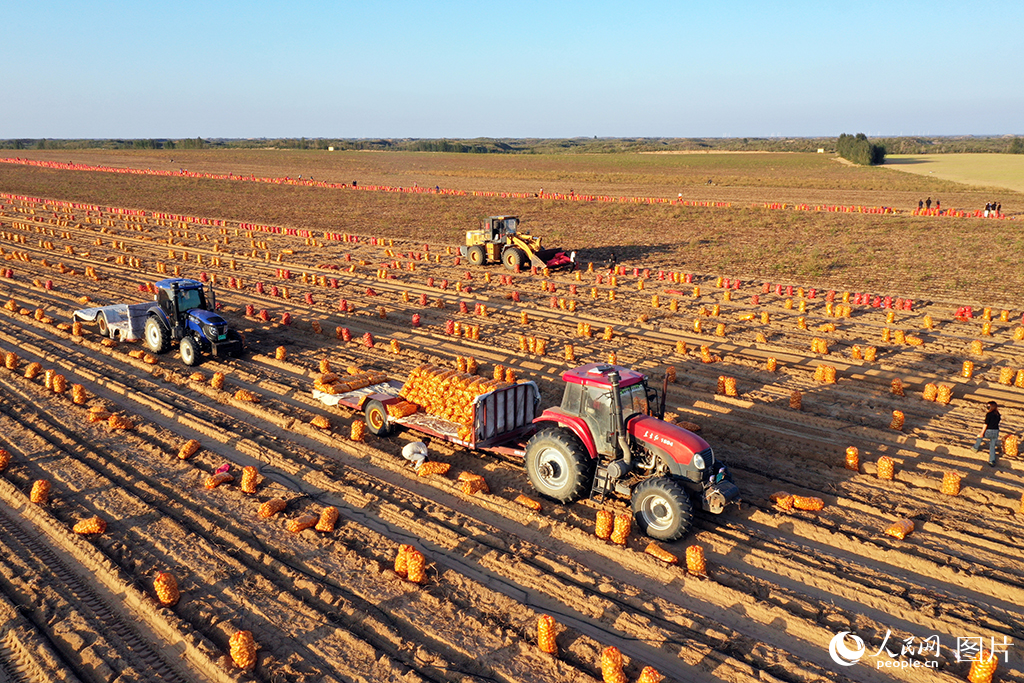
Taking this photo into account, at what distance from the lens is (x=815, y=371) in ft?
53.3

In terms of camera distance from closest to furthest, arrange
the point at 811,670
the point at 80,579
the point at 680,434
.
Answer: the point at 811,670 → the point at 80,579 → the point at 680,434

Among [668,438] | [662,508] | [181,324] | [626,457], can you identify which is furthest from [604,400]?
[181,324]

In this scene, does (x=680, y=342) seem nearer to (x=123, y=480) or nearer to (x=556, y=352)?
(x=556, y=352)

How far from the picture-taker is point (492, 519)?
33.6ft

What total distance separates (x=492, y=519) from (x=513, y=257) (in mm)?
18188

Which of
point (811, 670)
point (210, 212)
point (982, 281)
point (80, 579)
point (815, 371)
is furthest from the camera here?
point (210, 212)

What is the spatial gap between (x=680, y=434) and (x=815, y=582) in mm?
2513

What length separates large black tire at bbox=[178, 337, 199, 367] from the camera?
53.9 ft

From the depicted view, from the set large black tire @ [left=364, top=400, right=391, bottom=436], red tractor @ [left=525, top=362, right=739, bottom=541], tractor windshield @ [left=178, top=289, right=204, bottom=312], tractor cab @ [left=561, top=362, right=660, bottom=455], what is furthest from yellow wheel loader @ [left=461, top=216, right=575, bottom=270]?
red tractor @ [left=525, top=362, right=739, bottom=541]

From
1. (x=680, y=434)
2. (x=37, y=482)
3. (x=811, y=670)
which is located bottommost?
(x=811, y=670)

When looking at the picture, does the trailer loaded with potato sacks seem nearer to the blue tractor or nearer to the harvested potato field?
the harvested potato field

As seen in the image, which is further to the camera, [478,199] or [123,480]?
[478,199]

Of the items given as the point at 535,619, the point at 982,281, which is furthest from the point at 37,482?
the point at 982,281

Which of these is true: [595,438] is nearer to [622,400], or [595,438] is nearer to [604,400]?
[604,400]
